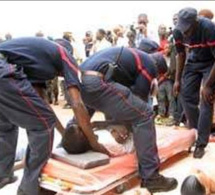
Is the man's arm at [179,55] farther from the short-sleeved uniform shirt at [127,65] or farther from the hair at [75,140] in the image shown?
the hair at [75,140]

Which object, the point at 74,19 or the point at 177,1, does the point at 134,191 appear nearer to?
the point at 177,1

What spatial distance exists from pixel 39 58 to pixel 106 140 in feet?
3.13

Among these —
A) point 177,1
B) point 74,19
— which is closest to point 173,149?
point 177,1

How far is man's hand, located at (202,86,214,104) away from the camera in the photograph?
347 cm

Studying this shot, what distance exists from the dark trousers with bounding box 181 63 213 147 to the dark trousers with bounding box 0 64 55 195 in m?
1.39

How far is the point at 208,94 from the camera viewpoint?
3.50 meters

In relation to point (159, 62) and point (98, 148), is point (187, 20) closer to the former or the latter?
point (159, 62)

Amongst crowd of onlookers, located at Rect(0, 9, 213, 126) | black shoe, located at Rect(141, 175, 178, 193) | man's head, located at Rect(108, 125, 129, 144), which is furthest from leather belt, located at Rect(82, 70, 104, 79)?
crowd of onlookers, located at Rect(0, 9, 213, 126)

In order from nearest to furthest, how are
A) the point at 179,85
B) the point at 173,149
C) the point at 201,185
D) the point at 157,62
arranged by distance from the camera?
the point at 201,185 < the point at 157,62 < the point at 173,149 < the point at 179,85

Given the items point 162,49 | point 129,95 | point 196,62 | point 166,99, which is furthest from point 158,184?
point 166,99

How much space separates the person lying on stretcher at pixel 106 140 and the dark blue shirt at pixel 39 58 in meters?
0.33

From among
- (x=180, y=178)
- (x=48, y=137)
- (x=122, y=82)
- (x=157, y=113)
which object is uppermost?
(x=122, y=82)

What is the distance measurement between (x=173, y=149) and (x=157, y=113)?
7.41ft

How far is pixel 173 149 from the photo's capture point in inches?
140
